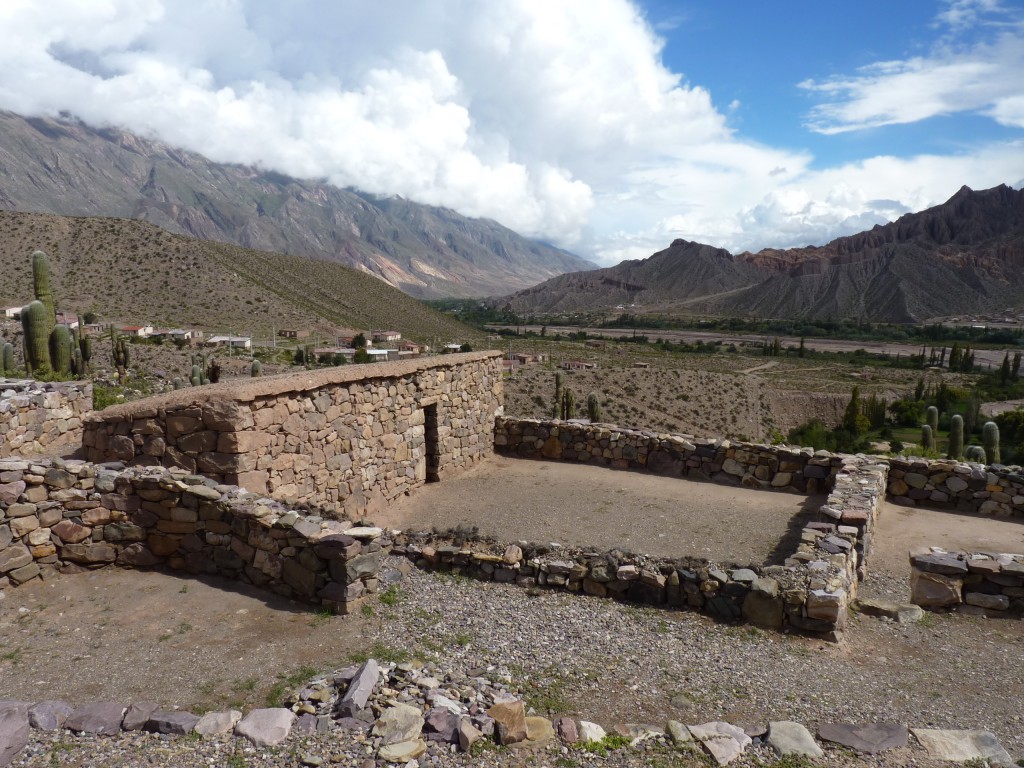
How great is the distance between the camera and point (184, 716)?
418 cm

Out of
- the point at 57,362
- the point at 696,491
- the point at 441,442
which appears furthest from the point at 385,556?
the point at 57,362

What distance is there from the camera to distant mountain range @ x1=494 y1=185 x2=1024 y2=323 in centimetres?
13550

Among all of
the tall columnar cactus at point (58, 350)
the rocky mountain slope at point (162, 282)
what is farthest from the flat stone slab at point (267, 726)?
the rocky mountain slope at point (162, 282)

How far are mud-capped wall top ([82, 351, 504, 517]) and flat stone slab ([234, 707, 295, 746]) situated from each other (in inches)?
146

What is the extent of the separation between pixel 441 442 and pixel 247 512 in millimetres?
5936

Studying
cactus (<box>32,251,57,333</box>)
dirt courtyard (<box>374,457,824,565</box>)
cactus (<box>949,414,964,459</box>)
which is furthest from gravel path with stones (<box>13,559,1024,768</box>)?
cactus (<box>32,251,57,333</box>)

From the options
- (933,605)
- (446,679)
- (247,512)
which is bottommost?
(933,605)

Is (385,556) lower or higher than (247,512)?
lower

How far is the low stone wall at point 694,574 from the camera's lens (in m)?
6.31

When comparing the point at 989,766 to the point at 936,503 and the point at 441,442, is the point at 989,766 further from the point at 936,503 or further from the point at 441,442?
→ the point at 441,442

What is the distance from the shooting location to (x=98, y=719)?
13.5 ft

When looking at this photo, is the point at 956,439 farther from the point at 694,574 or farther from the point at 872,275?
the point at 872,275

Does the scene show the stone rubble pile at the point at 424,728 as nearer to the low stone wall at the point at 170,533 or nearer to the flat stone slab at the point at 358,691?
the flat stone slab at the point at 358,691

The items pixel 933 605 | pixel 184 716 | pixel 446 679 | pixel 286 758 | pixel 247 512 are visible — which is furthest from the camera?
pixel 933 605
